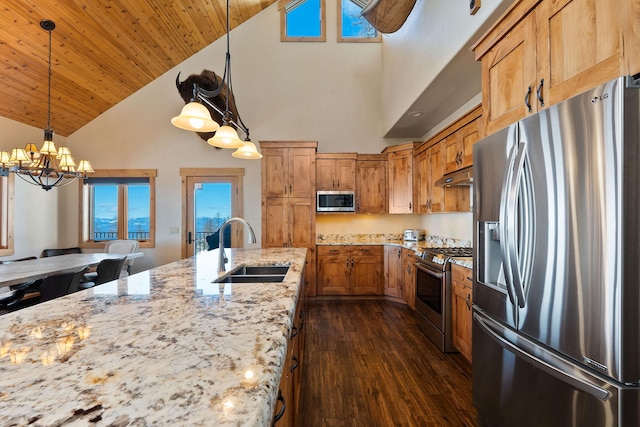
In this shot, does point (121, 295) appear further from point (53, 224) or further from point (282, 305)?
point (53, 224)

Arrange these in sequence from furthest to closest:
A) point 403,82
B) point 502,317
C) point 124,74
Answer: point 124,74 → point 403,82 → point 502,317

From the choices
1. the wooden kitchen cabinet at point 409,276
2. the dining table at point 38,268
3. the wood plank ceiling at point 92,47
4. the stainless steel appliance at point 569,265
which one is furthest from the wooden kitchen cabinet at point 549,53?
the wood plank ceiling at point 92,47

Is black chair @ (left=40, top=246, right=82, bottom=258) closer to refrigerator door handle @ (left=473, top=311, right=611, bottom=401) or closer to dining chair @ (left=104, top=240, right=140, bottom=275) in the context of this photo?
dining chair @ (left=104, top=240, right=140, bottom=275)

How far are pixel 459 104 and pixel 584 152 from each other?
272 centimetres

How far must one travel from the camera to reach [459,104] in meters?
3.48

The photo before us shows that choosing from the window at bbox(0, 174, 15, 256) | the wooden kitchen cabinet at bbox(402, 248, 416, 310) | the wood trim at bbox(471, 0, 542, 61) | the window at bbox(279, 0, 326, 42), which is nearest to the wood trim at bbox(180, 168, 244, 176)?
the window at bbox(0, 174, 15, 256)

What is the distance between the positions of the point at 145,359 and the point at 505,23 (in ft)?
7.35

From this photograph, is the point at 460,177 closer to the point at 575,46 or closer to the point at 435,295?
the point at 435,295

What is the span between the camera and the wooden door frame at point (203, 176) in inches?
204

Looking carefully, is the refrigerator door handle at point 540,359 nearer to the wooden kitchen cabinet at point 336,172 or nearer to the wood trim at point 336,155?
the wooden kitchen cabinet at point 336,172

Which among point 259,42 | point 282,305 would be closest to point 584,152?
point 282,305

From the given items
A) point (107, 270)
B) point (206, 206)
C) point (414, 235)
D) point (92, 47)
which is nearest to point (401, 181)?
point (414, 235)

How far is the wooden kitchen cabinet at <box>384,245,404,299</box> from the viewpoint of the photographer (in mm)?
4321

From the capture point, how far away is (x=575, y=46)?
4.03 ft
